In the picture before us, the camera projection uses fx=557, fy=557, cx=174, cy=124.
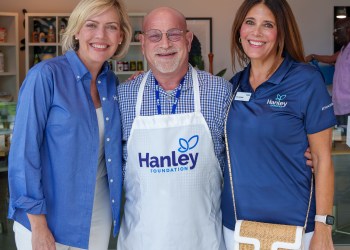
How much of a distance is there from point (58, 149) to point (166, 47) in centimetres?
61

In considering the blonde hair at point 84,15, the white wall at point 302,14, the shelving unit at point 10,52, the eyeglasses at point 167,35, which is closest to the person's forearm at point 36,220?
the blonde hair at point 84,15

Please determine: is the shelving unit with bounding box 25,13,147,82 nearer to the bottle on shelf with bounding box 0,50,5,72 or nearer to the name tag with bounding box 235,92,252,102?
the bottle on shelf with bounding box 0,50,5,72

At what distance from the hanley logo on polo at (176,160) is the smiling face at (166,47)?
0.32 meters

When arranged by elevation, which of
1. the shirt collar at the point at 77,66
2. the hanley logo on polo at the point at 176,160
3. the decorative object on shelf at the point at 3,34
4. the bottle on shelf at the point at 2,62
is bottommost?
the hanley logo on polo at the point at 176,160

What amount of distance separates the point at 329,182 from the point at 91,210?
3.08 feet

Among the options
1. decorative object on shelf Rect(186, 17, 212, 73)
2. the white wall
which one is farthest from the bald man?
the white wall

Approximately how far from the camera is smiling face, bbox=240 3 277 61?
2.17 meters

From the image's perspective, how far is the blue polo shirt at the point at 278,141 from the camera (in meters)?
2.11

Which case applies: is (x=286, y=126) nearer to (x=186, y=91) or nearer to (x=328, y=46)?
(x=186, y=91)

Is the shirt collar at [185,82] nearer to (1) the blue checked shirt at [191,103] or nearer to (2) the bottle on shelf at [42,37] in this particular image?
(1) the blue checked shirt at [191,103]

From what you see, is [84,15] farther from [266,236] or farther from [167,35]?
[266,236]

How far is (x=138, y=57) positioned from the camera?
7008mm

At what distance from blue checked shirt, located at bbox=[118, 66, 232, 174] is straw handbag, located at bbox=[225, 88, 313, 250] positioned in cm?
36

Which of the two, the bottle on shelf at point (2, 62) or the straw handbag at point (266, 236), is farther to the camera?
the bottle on shelf at point (2, 62)
